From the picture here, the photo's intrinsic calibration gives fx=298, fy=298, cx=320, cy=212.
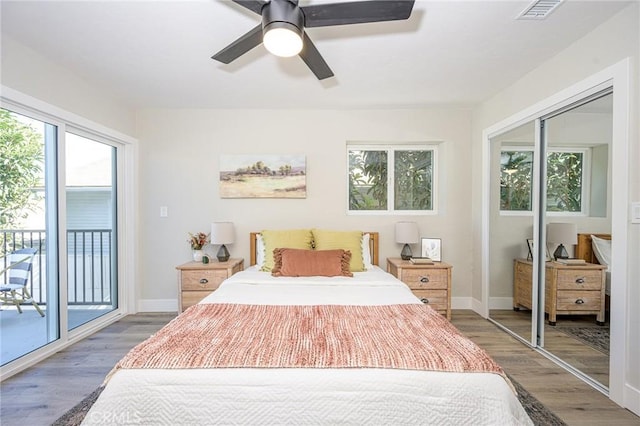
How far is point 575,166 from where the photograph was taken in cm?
229

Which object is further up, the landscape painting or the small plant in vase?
the landscape painting

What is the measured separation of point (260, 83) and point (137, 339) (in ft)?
8.85

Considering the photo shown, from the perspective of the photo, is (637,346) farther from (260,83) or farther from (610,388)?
(260,83)

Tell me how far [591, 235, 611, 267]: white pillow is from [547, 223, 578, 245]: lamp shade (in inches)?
7.3

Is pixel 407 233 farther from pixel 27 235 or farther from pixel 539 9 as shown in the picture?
pixel 27 235

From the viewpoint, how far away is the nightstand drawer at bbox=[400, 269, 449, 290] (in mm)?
3150

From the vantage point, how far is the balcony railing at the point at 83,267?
254cm

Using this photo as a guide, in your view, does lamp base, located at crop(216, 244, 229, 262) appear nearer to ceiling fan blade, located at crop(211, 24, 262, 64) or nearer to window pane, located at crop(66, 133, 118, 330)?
window pane, located at crop(66, 133, 118, 330)

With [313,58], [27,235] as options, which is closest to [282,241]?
[313,58]

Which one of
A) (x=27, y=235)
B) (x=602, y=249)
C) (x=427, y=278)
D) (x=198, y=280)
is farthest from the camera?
(x=427, y=278)

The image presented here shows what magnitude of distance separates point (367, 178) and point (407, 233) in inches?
34.4

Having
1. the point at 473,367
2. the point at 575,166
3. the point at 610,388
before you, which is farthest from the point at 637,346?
the point at 473,367

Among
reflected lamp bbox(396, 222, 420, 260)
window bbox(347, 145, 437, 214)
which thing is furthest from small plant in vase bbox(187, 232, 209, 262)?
reflected lamp bbox(396, 222, 420, 260)

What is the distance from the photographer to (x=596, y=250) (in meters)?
2.12
